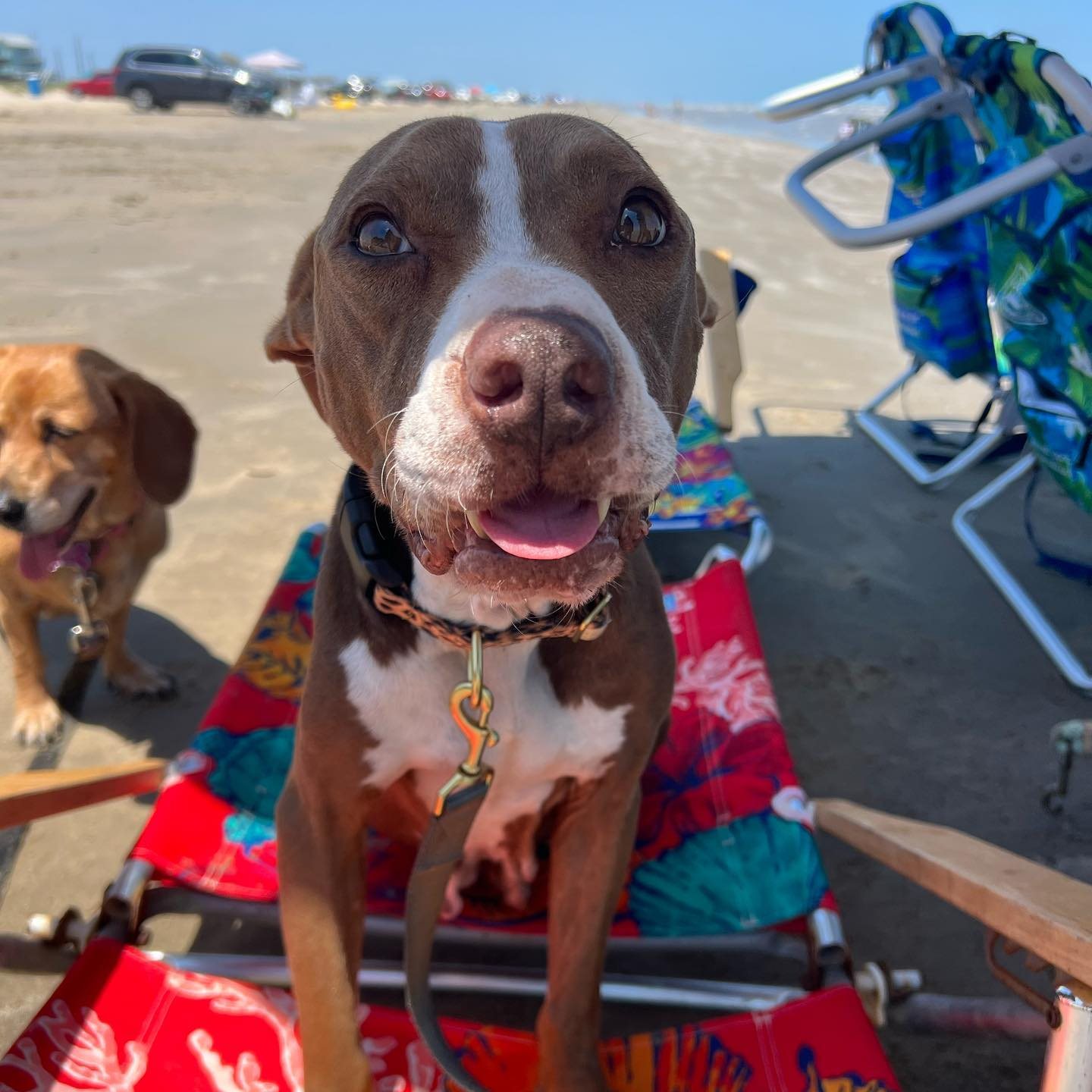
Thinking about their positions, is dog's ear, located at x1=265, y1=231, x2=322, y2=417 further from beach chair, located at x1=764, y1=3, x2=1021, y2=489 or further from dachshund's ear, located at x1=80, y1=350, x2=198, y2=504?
beach chair, located at x1=764, y1=3, x2=1021, y2=489

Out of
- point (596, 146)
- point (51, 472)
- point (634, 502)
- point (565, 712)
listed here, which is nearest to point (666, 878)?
point (565, 712)

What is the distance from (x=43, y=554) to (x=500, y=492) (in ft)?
6.24

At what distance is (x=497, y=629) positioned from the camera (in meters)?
1.55

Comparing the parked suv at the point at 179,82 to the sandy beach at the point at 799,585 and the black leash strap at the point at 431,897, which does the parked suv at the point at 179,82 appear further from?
the black leash strap at the point at 431,897

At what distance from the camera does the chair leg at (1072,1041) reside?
119 cm

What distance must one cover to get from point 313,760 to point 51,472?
131 cm

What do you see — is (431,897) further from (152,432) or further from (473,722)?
(152,432)

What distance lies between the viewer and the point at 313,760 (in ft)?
5.38

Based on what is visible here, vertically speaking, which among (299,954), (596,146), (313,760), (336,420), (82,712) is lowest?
(82,712)

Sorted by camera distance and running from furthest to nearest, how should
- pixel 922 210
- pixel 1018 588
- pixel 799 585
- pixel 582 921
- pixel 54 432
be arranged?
pixel 799 585, pixel 1018 588, pixel 922 210, pixel 54 432, pixel 582 921

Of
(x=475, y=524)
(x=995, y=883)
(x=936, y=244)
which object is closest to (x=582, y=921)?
(x=995, y=883)

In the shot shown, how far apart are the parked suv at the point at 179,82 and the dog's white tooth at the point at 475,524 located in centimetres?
3017

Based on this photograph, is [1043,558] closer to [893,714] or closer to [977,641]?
[977,641]

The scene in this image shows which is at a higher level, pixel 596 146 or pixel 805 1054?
pixel 596 146
